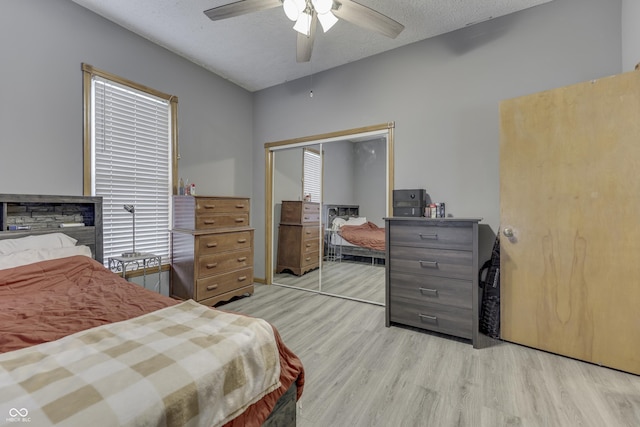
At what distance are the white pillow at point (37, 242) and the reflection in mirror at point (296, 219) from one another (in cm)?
231

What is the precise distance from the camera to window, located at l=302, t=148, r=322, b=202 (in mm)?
3623

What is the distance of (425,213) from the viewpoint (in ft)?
9.21

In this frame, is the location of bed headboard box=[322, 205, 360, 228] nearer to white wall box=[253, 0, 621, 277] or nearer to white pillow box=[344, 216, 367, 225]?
white pillow box=[344, 216, 367, 225]

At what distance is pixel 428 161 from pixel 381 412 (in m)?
2.28

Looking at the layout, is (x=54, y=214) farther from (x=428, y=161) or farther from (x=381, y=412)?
(x=428, y=161)

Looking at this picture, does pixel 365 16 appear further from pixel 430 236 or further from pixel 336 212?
pixel 336 212

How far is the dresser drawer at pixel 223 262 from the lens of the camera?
9.76ft

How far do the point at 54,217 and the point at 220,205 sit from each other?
1386mm

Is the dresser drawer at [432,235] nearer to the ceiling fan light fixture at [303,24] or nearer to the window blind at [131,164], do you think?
the ceiling fan light fixture at [303,24]

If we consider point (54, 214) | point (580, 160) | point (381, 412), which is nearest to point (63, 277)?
point (54, 214)

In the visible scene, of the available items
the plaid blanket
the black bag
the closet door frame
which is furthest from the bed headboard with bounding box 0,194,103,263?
the black bag

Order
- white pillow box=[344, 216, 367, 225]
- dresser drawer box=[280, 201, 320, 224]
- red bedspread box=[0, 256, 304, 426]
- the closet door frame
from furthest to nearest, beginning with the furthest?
dresser drawer box=[280, 201, 320, 224], white pillow box=[344, 216, 367, 225], the closet door frame, red bedspread box=[0, 256, 304, 426]

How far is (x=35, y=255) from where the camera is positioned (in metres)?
1.87

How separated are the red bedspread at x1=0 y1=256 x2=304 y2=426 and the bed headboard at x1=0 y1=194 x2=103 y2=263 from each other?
0.49 m
